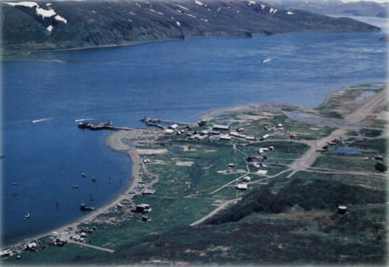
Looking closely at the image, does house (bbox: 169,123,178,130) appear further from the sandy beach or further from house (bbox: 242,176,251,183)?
house (bbox: 242,176,251,183)

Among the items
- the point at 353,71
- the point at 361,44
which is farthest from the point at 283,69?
the point at 361,44

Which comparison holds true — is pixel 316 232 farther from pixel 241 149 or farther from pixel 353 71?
pixel 353 71

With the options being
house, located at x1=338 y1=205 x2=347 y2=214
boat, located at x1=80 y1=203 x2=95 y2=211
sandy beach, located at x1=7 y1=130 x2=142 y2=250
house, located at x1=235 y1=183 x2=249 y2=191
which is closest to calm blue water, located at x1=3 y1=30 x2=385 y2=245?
boat, located at x1=80 y1=203 x2=95 y2=211

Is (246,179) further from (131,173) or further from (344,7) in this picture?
(344,7)

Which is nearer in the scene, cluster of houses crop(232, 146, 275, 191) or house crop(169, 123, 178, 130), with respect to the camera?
cluster of houses crop(232, 146, 275, 191)

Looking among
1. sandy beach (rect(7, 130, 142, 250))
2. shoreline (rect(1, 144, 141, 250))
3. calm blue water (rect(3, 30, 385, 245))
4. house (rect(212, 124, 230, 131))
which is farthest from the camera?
house (rect(212, 124, 230, 131))

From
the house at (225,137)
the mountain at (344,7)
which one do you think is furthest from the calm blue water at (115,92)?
the mountain at (344,7)
